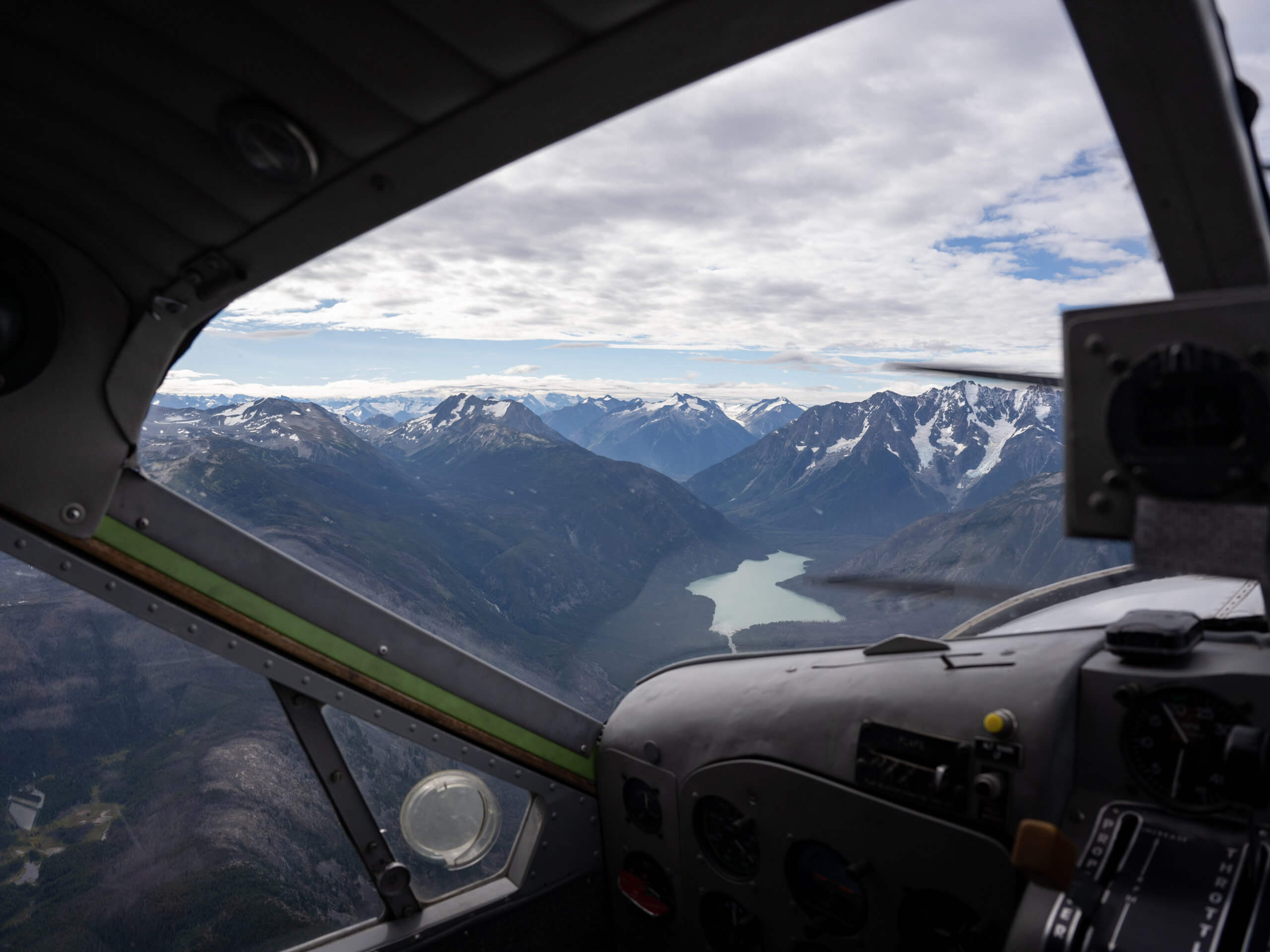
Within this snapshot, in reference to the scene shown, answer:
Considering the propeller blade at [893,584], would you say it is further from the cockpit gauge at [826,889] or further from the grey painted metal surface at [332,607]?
the grey painted metal surface at [332,607]

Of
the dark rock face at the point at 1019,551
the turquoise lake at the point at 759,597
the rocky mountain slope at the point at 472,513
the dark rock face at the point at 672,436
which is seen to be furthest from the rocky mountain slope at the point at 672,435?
the dark rock face at the point at 1019,551

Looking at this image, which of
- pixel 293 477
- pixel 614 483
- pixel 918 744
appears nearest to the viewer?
pixel 918 744

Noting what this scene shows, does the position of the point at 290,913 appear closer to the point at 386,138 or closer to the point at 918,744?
the point at 918,744

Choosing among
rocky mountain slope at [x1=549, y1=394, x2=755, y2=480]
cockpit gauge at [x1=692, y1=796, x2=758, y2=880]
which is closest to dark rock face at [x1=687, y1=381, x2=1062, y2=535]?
cockpit gauge at [x1=692, y1=796, x2=758, y2=880]

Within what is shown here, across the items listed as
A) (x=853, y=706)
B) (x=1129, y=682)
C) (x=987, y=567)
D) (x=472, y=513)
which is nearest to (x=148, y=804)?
(x=853, y=706)

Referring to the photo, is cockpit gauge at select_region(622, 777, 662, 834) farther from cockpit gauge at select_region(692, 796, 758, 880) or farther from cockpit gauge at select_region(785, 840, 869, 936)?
cockpit gauge at select_region(785, 840, 869, 936)

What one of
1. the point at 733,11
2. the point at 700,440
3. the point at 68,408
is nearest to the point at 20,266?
the point at 68,408
